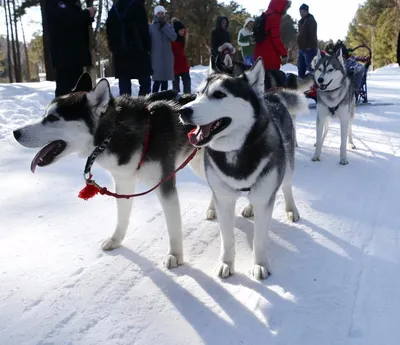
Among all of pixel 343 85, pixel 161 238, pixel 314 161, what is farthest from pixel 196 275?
pixel 343 85

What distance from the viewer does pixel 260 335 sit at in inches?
65.9

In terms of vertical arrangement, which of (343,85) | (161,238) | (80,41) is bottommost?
(161,238)

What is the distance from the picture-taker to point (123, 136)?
2176mm

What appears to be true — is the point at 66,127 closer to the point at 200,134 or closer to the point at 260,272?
the point at 200,134

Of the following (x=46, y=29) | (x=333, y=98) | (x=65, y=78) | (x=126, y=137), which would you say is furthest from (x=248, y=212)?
(x=46, y=29)

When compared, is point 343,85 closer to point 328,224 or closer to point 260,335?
point 328,224

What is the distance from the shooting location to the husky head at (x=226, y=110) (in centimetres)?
185

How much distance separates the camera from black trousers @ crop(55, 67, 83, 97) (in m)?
4.69

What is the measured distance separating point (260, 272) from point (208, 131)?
2.71ft

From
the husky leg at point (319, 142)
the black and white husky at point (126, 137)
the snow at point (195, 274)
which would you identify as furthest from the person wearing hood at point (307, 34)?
the black and white husky at point (126, 137)

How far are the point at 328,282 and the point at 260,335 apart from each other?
561 mm

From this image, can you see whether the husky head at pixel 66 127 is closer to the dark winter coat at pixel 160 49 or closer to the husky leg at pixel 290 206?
the husky leg at pixel 290 206

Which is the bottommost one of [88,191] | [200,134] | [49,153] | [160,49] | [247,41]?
[88,191]

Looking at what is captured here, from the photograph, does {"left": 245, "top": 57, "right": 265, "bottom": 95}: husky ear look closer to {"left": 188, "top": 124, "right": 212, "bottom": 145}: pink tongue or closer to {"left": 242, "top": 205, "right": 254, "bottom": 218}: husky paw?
{"left": 188, "top": 124, "right": 212, "bottom": 145}: pink tongue
